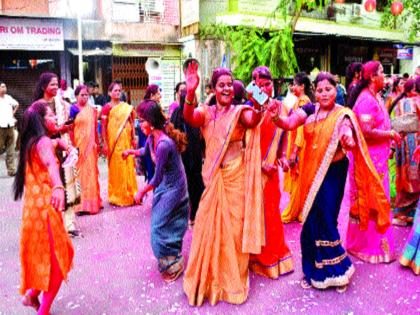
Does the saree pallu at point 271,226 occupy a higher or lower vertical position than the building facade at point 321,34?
lower

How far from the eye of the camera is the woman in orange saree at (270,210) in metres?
4.15

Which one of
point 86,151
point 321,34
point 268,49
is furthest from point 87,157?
point 321,34

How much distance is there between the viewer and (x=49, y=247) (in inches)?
130

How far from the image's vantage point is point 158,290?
3.98 meters

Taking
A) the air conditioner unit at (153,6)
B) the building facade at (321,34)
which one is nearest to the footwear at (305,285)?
the building facade at (321,34)

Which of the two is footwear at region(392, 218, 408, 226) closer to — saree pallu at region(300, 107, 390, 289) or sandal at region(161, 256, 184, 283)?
saree pallu at region(300, 107, 390, 289)

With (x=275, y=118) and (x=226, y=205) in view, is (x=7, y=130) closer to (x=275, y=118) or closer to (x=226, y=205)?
(x=226, y=205)

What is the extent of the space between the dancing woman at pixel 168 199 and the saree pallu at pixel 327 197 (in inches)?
42.8

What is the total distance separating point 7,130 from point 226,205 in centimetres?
759

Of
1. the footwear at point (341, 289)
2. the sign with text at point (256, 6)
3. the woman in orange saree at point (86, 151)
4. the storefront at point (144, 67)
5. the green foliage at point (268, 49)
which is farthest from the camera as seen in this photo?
the sign with text at point (256, 6)

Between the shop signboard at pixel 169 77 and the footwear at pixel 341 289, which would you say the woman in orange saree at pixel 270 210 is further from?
the shop signboard at pixel 169 77

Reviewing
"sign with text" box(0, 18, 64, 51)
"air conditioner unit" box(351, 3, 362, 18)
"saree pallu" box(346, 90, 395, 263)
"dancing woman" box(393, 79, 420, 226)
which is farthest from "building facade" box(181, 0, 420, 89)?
"saree pallu" box(346, 90, 395, 263)

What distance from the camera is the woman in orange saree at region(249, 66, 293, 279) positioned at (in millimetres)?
4148

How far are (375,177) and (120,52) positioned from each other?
11.4m
